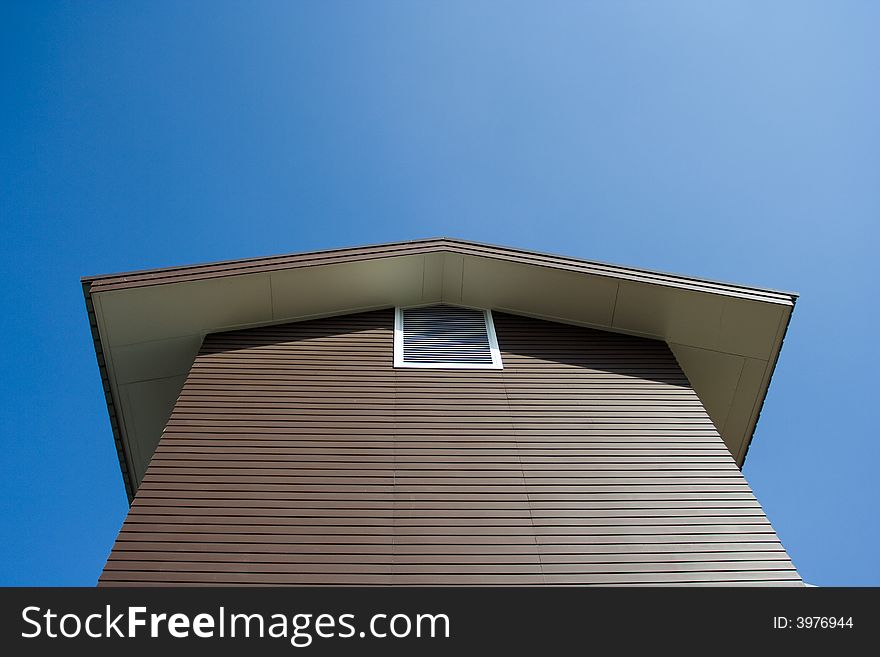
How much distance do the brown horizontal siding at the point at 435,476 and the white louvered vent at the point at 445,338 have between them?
18 cm

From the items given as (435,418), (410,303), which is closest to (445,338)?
(410,303)

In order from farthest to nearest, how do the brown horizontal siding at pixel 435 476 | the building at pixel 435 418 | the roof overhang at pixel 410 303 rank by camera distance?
the roof overhang at pixel 410 303 → the building at pixel 435 418 → the brown horizontal siding at pixel 435 476

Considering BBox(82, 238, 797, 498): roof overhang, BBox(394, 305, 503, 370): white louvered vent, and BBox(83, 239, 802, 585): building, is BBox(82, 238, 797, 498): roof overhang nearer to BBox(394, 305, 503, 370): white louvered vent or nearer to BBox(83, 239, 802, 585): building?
BBox(83, 239, 802, 585): building

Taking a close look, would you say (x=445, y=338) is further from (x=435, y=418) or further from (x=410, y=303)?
(x=435, y=418)

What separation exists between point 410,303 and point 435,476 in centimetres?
343

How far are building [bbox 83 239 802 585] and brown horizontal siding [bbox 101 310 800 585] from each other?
0.08 feet

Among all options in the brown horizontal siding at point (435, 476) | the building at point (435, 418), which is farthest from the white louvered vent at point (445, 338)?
the brown horizontal siding at point (435, 476)

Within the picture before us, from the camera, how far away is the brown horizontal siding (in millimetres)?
7219

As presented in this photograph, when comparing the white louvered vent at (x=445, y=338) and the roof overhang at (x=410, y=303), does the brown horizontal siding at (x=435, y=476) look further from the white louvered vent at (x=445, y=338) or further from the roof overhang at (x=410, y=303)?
the roof overhang at (x=410, y=303)

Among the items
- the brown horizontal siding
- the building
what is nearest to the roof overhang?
the building

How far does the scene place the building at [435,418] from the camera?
7.34m
